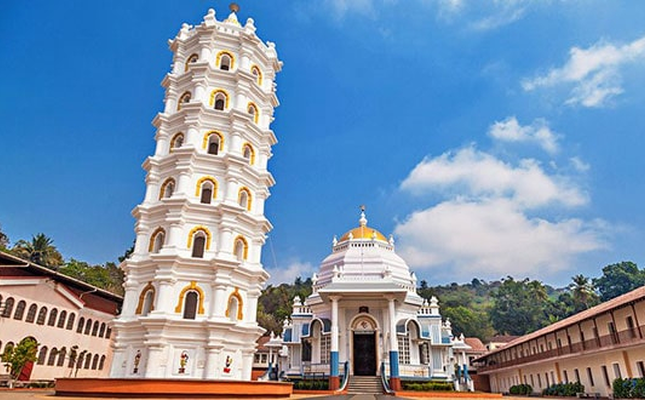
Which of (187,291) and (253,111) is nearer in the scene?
(187,291)

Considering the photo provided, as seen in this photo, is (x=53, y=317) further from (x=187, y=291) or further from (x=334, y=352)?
(x=334, y=352)

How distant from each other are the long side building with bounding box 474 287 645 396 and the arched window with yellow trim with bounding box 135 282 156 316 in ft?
79.1

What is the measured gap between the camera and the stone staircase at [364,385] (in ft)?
79.1

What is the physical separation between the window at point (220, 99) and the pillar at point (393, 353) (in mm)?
15314

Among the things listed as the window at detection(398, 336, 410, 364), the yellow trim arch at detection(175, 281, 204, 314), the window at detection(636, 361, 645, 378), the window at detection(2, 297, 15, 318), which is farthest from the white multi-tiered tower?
the window at detection(636, 361, 645, 378)

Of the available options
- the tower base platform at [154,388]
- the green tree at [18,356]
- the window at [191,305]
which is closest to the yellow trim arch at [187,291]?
the window at [191,305]

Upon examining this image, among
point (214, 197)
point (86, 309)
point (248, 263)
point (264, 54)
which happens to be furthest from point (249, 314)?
point (86, 309)

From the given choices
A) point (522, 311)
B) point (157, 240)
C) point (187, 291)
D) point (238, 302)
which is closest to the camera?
point (187, 291)

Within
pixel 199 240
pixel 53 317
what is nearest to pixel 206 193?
pixel 199 240

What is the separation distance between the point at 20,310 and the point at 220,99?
1809 cm

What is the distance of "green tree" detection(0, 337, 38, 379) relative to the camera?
2206 centimetres

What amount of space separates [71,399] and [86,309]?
21388 millimetres

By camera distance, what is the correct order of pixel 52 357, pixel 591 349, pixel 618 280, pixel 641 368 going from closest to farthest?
pixel 641 368, pixel 591 349, pixel 52 357, pixel 618 280

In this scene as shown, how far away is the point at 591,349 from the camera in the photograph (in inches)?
1024
